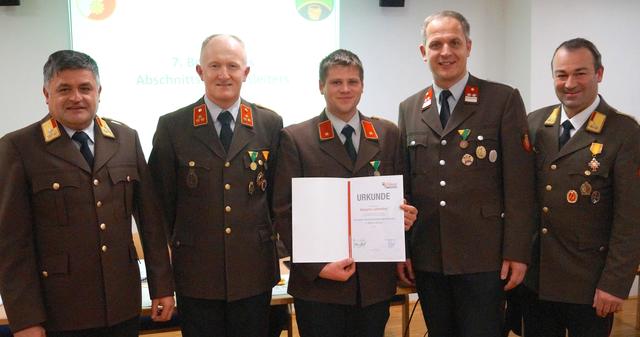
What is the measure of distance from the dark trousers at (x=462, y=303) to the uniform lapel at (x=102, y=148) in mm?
1453

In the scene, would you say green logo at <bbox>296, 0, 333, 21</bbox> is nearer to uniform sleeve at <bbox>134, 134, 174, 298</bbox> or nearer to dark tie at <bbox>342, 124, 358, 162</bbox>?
dark tie at <bbox>342, 124, 358, 162</bbox>

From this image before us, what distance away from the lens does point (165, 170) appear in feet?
7.52

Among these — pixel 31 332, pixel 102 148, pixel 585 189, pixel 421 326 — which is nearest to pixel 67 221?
pixel 102 148

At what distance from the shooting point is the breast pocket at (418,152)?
Result: 2346 millimetres

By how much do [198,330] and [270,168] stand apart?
777mm

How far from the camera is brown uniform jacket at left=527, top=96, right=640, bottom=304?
2316mm

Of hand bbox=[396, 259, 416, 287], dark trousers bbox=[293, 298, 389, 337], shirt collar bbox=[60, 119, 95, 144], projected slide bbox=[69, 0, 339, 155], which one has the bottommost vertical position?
dark trousers bbox=[293, 298, 389, 337]

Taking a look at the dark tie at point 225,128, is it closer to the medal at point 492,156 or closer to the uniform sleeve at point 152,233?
the uniform sleeve at point 152,233

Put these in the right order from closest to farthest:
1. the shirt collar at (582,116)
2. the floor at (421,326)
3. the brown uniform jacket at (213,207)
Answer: the brown uniform jacket at (213,207) < the shirt collar at (582,116) < the floor at (421,326)

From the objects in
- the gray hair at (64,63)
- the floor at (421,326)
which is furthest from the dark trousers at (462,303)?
the floor at (421,326)

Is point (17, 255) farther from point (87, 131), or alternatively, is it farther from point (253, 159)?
point (253, 159)

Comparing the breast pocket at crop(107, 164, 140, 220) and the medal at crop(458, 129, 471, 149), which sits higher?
the medal at crop(458, 129, 471, 149)

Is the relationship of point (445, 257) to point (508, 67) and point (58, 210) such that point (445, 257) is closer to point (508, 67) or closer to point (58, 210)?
point (58, 210)

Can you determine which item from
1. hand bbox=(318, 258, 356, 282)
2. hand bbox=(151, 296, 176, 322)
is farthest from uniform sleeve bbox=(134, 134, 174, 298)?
hand bbox=(318, 258, 356, 282)
